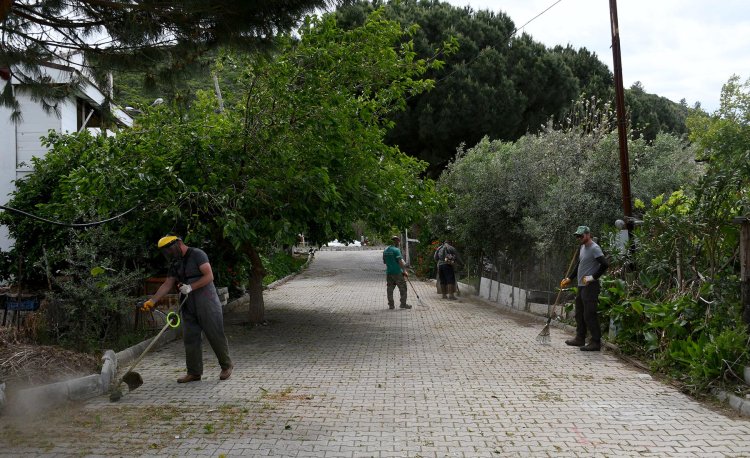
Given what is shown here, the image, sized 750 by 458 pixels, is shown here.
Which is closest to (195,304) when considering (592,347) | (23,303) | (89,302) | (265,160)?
(89,302)

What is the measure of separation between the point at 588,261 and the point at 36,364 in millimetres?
7167

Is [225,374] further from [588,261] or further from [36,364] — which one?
[588,261]

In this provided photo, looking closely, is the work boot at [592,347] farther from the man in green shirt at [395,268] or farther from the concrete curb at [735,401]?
the man in green shirt at [395,268]

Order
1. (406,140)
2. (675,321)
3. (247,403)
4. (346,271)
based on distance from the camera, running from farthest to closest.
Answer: (346,271)
(406,140)
(675,321)
(247,403)

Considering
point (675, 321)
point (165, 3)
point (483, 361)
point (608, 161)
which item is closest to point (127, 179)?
point (165, 3)

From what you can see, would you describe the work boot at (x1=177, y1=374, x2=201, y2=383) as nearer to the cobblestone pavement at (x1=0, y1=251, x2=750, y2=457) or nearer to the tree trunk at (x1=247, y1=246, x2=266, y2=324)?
the cobblestone pavement at (x1=0, y1=251, x2=750, y2=457)

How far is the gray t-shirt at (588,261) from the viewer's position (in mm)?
9653

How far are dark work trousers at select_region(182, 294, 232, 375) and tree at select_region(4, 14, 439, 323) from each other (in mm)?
1965

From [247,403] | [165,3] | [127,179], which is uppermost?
[165,3]

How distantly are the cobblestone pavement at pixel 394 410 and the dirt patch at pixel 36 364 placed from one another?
1.74 ft

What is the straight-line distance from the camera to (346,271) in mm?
32344

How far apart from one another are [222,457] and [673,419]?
4.02m

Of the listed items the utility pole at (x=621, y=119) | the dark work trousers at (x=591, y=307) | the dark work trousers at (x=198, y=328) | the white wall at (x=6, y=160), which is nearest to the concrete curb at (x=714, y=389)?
the dark work trousers at (x=591, y=307)

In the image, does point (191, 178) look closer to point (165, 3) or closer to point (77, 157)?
point (77, 157)
